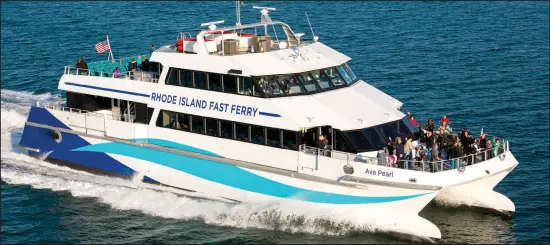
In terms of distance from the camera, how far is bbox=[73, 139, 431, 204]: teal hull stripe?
30.3 m

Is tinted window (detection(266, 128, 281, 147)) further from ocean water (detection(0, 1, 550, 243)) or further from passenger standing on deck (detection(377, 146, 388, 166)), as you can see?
passenger standing on deck (detection(377, 146, 388, 166))

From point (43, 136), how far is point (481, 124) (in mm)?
18824

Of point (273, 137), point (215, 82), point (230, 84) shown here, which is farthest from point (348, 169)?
point (215, 82)

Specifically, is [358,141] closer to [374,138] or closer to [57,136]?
[374,138]

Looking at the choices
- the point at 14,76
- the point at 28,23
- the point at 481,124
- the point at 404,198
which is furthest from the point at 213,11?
the point at 404,198

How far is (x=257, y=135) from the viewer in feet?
104

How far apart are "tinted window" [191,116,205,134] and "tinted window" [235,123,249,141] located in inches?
56.4

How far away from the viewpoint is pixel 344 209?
3025 cm

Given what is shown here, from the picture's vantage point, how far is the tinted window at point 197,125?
33.0 meters

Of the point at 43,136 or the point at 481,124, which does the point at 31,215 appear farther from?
the point at 481,124

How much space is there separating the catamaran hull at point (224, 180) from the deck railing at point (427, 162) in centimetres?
82

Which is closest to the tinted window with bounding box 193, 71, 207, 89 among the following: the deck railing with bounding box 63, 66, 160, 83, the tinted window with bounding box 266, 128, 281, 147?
the deck railing with bounding box 63, 66, 160, 83

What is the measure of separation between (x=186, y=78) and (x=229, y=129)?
99.0 inches

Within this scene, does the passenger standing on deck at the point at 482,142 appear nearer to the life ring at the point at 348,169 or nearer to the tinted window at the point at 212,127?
the life ring at the point at 348,169
